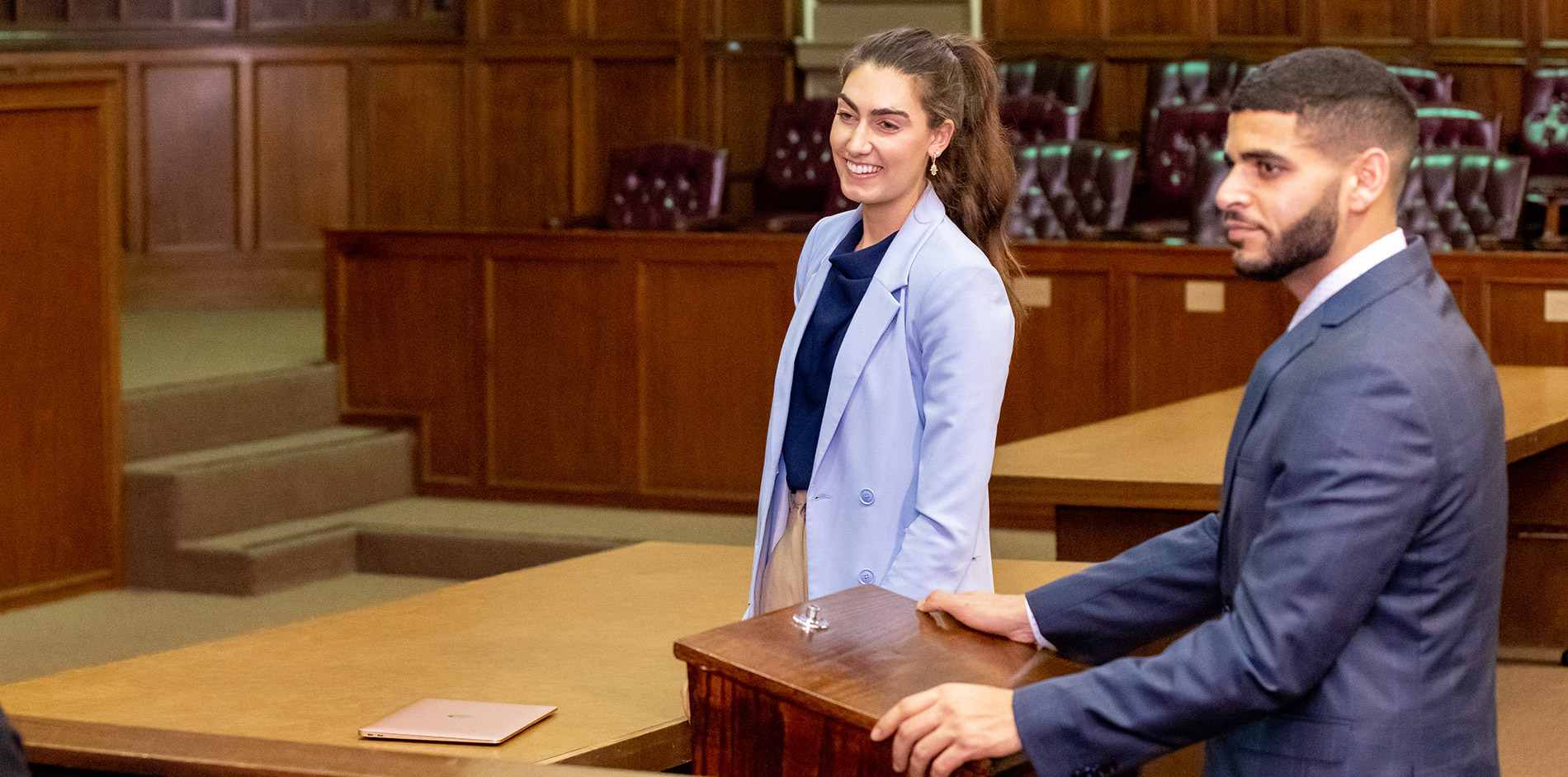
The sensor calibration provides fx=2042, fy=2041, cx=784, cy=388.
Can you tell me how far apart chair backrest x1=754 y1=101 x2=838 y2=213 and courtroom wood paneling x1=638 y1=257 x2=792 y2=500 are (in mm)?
1617

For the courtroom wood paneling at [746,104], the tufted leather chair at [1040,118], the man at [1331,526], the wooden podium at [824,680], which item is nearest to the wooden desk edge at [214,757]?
the wooden podium at [824,680]

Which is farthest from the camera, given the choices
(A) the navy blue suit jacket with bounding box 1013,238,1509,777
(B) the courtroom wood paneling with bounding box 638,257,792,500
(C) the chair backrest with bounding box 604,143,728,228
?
(C) the chair backrest with bounding box 604,143,728,228

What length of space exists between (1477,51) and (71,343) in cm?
577

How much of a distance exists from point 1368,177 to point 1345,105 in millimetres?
60

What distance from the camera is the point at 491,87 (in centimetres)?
902

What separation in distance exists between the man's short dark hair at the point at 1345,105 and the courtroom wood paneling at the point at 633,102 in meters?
7.39

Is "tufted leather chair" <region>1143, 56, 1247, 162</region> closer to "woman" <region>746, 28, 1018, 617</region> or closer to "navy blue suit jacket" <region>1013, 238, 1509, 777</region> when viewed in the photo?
"woman" <region>746, 28, 1018, 617</region>

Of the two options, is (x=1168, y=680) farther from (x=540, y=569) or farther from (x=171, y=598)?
(x=171, y=598)

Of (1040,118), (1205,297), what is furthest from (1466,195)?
(1040,118)

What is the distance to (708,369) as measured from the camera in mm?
6371

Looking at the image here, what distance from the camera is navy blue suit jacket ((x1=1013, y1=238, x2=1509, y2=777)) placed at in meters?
1.56

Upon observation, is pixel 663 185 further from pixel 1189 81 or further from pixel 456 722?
pixel 456 722

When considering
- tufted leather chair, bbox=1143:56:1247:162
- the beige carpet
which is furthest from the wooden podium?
tufted leather chair, bbox=1143:56:1247:162

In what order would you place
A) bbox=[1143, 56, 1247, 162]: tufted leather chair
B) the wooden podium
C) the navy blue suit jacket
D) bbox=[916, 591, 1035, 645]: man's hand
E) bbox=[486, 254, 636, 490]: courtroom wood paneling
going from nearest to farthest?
1. the navy blue suit jacket
2. the wooden podium
3. bbox=[916, 591, 1035, 645]: man's hand
4. bbox=[486, 254, 636, 490]: courtroom wood paneling
5. bbox=[1143, 56, 1247, 162]: tufted leather chair
